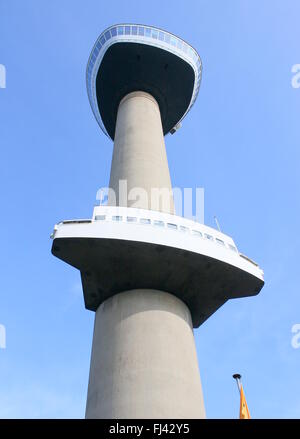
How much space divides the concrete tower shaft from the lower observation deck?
3917mm

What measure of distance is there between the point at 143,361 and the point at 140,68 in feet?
88.3

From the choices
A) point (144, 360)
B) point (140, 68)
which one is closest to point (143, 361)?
point (144, 360)

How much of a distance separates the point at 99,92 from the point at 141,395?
2932cm

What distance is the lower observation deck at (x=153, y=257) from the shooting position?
20516 mm

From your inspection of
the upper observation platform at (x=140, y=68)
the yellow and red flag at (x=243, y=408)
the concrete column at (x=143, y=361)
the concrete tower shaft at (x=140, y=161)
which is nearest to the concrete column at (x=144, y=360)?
the concrete column at (x=143, y=361)

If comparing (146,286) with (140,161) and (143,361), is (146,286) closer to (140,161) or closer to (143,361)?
(143,361)

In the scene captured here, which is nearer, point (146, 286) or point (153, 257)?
point (153, 257)

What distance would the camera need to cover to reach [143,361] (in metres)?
19.1

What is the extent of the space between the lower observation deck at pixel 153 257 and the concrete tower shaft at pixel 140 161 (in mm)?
3917

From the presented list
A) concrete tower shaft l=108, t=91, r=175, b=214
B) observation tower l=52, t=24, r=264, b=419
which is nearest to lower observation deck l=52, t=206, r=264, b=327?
observation tower l=52, t=24, r=264, b=419

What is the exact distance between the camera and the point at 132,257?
2103cm
